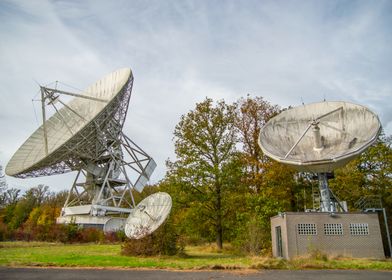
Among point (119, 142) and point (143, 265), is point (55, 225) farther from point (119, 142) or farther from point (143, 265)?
point (143, 265)

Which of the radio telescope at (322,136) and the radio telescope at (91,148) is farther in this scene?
the radio telescope at (91,148)

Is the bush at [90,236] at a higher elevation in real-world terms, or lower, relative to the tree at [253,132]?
lower

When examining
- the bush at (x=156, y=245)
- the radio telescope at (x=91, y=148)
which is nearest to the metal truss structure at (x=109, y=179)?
the radio telescope at (x=91, y=148)

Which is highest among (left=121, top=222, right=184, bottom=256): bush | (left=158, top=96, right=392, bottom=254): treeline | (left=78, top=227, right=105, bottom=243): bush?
(left=158, top=96, right=392, bottom=254): treeline

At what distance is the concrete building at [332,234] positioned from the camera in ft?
63.7

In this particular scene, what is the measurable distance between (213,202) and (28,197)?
5362 cm

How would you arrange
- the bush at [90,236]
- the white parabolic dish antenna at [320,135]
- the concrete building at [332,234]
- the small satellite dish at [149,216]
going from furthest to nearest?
the bush at [90,236], the small satellite dish at [149,216], the white parabolic dish antenna at [320,135], the concrete building at [332,234]

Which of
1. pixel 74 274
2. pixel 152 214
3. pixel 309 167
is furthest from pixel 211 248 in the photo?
pixel 74 274

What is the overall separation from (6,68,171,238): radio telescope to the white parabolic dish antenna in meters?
15.3

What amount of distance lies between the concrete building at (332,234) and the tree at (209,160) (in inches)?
305

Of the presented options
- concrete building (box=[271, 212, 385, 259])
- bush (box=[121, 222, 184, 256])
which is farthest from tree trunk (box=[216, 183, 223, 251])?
concrete building (box=[271, 212, 385, 259])

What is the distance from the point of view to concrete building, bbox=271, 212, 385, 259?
1941cm

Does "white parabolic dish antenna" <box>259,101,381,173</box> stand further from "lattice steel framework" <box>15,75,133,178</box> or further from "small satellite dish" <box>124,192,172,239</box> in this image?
"lattice steel framework" <box>15,75,133,178</box>

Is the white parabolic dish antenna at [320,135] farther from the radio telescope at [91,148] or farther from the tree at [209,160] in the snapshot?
the radio telescope at [91,148]
